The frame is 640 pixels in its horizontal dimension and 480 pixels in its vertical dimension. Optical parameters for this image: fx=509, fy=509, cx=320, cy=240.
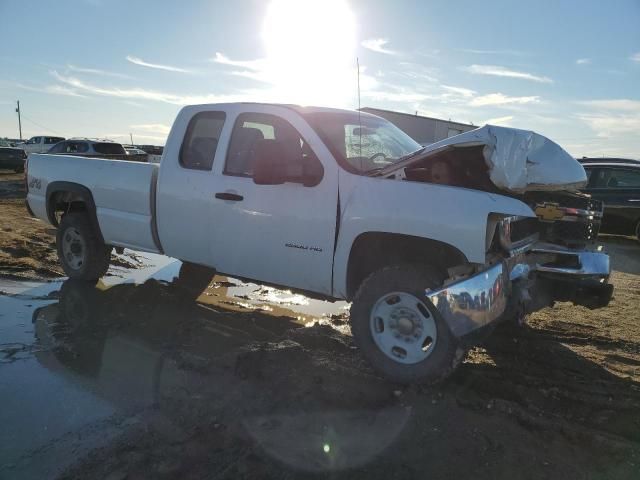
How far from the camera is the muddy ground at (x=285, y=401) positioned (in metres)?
2.76

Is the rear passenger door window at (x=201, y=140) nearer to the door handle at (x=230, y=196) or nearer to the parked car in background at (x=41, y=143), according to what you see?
the door handle at (x=230, y=196)

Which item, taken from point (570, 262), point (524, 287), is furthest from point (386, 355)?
point (570, 262)

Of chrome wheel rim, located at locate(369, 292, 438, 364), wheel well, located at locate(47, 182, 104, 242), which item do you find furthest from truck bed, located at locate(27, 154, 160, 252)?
chrome wheel rim, located at locate(369, 292, 438, 364)

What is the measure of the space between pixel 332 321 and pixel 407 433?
2.44 meters

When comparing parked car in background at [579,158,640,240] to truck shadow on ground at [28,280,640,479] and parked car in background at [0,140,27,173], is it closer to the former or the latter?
truck shadow on ground at [28,280,640,479]

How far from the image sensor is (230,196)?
448cm

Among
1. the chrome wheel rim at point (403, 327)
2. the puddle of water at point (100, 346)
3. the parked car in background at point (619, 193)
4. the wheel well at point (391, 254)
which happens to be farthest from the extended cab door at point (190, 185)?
the parked car in background at point (619, 193)

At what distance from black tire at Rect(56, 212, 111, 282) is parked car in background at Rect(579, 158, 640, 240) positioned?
9869 millimetres

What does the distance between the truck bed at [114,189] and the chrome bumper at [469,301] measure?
3.20 metres

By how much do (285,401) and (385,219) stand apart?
1.43m

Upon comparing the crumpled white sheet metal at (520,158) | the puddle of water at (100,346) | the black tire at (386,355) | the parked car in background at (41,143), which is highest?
the parked car in background at (41,143)

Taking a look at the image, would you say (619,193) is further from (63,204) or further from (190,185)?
(63,204)

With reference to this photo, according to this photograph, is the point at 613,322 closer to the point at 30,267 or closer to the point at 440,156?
the point at 440,156

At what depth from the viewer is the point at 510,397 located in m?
3.51
